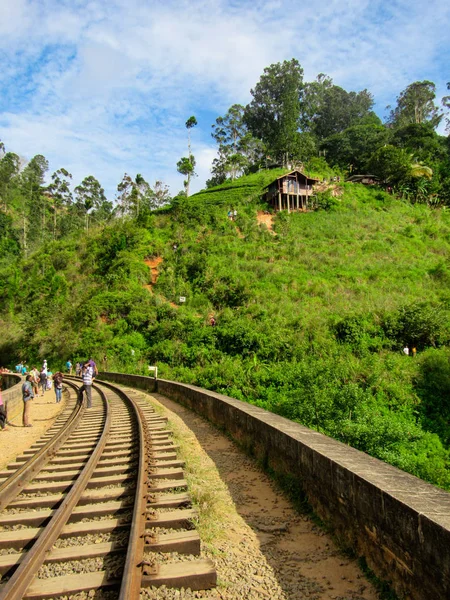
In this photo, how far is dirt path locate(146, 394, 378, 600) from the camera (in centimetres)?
321

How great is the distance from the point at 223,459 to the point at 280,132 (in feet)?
251

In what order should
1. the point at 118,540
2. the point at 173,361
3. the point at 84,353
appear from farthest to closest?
the point at 84,353, the point at 173,361, the point at 118,540

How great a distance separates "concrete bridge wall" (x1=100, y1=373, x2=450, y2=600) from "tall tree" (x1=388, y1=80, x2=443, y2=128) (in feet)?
314

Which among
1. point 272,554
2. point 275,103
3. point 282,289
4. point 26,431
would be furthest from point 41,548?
point 275,103

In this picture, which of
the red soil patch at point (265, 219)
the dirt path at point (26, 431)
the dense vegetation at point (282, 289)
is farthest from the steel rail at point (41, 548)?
the red soil patch at point (265, 219)

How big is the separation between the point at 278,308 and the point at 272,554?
2532 centimetres

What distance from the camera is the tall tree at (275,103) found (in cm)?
7644

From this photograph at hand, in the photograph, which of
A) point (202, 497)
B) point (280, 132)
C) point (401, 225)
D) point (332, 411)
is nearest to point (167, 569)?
point (202, 497)

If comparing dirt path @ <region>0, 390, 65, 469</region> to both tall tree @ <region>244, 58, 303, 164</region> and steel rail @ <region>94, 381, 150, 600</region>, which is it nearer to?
steel rail @ <region>94, 381, 150, 600</region>

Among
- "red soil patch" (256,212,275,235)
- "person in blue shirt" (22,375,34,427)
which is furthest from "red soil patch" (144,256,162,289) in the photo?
"person in blue shirt" (22,375,34,427)

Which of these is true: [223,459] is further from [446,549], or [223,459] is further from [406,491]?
[446,549]

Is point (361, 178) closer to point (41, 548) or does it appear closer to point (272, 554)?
point (272, 554)

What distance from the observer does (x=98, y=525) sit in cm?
408

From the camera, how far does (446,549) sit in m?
2.51
